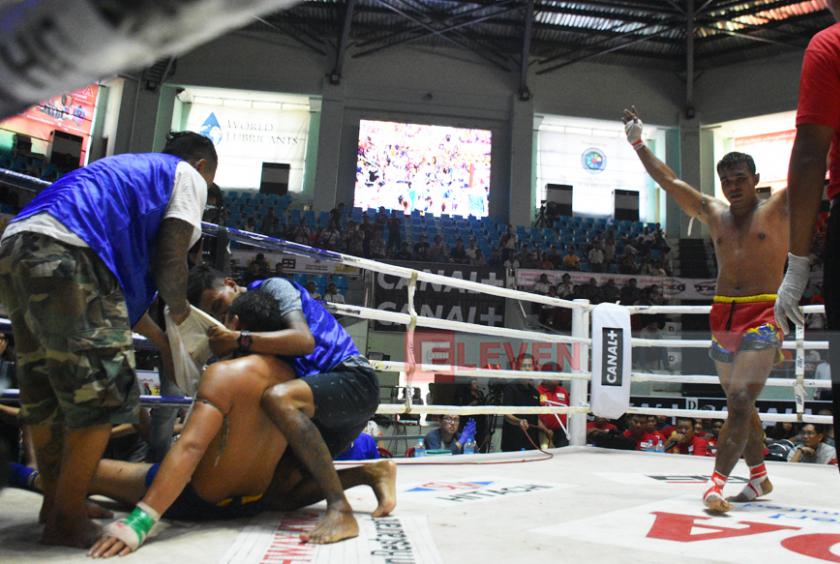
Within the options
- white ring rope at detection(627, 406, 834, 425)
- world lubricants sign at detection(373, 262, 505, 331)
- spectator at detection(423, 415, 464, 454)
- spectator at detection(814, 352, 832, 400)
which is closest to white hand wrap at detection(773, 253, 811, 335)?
white ring rope at detection(627, 406, 834, 425)

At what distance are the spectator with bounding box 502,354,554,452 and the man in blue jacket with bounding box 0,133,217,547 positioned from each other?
313 centimetres

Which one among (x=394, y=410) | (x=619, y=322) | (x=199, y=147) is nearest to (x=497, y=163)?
(x=619, y=322)

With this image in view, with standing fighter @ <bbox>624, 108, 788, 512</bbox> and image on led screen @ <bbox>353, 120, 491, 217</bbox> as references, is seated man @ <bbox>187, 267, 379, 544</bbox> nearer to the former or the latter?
standing fighter @ <bbox>624, 108, 788, 512</bbox>

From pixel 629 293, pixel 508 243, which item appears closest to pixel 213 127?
pixel 508 243

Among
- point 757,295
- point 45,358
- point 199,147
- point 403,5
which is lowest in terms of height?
point 45,358

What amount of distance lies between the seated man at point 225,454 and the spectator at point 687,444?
4.14 m

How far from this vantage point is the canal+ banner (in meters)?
3.65

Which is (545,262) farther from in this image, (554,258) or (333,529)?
(333,529)

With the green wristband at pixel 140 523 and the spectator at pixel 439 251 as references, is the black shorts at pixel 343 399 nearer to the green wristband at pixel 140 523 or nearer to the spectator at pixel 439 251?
the green wristband at pixel 140 523

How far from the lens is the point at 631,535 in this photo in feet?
5.01

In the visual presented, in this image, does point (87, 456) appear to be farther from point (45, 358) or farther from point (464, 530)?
point (464, 530)

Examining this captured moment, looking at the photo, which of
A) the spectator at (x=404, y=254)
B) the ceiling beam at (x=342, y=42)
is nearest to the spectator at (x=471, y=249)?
the spectator at (x=404, y=254)

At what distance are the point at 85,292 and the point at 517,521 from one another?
3.73 feet

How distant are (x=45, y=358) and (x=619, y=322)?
3.09 meters
